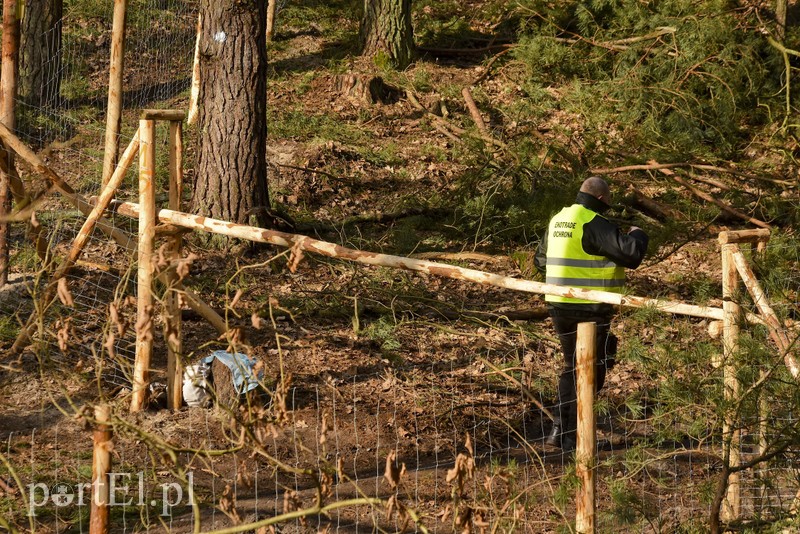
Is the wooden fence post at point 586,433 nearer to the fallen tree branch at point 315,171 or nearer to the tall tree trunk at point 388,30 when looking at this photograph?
the fallen tree branch at point 315,171

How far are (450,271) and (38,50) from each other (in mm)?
7729

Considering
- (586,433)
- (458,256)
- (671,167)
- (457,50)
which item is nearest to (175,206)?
(458,256)

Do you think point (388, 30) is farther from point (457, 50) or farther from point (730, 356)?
point (730, 356)

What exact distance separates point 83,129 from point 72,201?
4.95m

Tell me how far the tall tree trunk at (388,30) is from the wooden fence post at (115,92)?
207 inches

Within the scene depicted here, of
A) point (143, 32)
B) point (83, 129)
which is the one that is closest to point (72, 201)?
point (83, 129)

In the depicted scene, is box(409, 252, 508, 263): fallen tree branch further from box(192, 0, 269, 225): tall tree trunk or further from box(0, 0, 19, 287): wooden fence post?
box(0, 0, 19, 287): wooden fence post

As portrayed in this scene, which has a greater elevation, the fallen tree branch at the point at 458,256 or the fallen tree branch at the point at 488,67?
the fallen tree branch at the point at 488,67

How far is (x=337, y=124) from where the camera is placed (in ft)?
39.0

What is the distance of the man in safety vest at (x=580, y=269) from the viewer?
6.53 m

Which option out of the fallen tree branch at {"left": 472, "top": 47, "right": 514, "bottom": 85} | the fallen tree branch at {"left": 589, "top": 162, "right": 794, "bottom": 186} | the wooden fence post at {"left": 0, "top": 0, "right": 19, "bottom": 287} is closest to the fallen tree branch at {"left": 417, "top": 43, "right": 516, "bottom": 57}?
the fallen tree branch at {"left": 472, "top": 47, "right": 514, "bottom": 85}

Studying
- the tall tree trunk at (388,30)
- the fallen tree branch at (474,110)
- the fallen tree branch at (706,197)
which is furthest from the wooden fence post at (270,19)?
the fallen tree branch at (706,197)

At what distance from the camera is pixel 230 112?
879 centimetres

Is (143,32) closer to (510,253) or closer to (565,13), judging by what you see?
(565,13)
